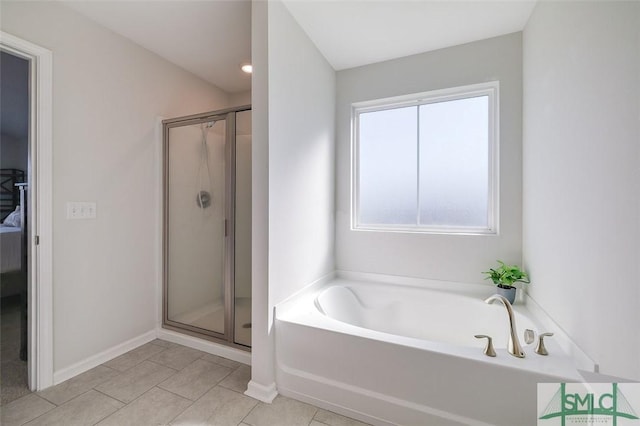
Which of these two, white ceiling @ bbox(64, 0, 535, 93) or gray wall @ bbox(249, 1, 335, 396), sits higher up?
white ceiling @ bbox(64, 0, 535, 93)

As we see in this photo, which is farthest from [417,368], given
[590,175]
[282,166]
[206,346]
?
[206,346]

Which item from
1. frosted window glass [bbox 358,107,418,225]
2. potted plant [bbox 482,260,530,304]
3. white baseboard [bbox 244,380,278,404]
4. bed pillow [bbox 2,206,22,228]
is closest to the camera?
white baseboard [bbox 244,380,278,404]

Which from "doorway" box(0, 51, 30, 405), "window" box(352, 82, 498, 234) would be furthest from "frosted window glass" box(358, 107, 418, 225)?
→ "doorway" box(0, 51, 30, 405)

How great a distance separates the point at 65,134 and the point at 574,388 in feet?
10.2

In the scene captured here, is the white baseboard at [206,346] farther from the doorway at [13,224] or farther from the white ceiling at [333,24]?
the white ceiling at [333,24]

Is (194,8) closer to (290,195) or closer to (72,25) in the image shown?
(72,25)

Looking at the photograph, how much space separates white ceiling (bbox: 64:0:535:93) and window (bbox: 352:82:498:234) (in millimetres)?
416

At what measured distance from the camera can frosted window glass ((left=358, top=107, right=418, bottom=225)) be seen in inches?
98.4

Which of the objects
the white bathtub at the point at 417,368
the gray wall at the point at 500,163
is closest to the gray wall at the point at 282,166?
the white bathtub at the point at 417,368

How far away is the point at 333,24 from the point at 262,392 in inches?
99.8

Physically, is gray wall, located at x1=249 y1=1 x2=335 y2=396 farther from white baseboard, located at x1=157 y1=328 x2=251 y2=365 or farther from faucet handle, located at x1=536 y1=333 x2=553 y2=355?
faucet handle, located at x1=536 y1=333 x2=553 y2=355

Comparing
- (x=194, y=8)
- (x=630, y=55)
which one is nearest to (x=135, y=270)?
(x=194, y=8)

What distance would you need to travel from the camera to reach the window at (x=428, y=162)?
2260 mm

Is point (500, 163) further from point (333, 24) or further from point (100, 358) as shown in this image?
point (100, 358)
